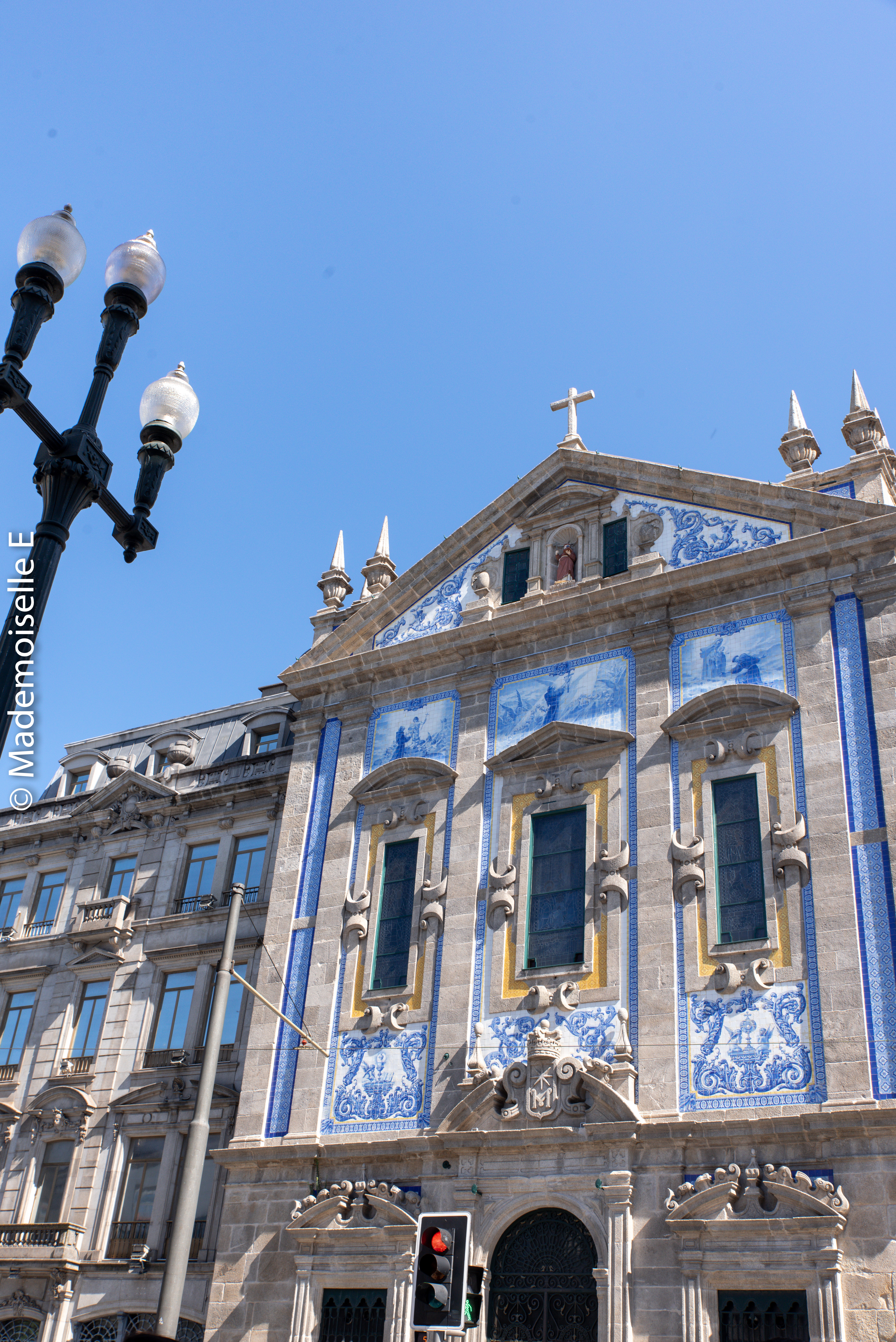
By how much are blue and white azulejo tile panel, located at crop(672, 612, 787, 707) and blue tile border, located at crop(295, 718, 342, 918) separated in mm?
8016

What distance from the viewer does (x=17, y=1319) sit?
92.7 ft

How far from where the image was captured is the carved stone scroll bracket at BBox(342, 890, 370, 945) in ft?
80.5

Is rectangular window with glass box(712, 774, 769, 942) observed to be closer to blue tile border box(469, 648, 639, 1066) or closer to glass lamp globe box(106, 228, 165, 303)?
blue tile border box(469, 648, 639, 1066)

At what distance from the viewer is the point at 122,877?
111 ft

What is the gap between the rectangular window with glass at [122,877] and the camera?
3341 centimetres

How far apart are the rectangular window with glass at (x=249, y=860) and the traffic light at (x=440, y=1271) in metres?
19.0

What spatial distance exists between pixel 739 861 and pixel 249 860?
48.1 ft

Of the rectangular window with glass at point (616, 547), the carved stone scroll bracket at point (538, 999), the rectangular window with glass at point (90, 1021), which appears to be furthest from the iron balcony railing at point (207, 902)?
the rectangular window with glass at point (616, 547)

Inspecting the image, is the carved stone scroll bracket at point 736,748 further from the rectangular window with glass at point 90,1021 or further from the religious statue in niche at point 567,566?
the rectangular window with glass at point 90,1021

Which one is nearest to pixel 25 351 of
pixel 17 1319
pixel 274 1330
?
pixel 274 1330

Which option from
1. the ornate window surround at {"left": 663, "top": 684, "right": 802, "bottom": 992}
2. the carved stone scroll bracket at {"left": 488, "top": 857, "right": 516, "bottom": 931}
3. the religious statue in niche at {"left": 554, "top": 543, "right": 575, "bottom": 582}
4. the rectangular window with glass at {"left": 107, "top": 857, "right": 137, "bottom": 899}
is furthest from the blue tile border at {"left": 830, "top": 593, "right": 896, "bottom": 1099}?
the rectangular window with glass at {"left": 107, "top": 857, "right": 137, "bottom": 899}

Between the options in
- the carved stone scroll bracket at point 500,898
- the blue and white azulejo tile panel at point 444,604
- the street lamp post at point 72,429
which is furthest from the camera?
the blue and white azulejo tile panel at point 444,604

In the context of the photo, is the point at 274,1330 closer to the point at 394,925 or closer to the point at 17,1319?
the point at 394,925

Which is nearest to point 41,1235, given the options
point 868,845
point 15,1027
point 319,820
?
point 15,1027
